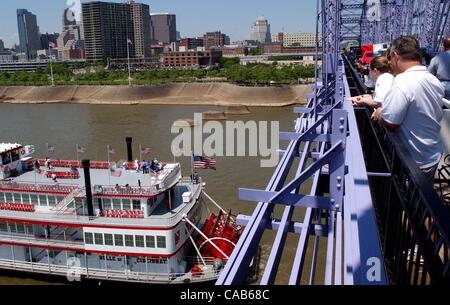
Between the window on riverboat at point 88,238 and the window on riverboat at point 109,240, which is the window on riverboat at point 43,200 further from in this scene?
the window on riverboat at point 109,240

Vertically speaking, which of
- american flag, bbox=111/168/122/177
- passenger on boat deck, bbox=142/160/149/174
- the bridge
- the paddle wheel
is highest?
the bridge

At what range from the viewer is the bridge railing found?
1379 millimetres

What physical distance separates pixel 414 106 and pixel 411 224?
0.87 metres

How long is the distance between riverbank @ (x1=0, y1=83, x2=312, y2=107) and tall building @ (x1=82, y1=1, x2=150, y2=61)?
46.3 metres

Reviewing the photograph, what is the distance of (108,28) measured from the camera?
349 ft

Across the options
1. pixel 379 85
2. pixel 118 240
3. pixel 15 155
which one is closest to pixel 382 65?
pixel 379 85

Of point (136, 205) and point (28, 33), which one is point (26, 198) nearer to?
point (136, 205)

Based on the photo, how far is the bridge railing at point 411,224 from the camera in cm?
138

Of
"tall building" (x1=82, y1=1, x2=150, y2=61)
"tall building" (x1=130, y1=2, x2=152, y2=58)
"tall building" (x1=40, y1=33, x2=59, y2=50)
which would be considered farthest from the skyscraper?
"tall building" (x1=40, y1=33, x2=59, y2=50)

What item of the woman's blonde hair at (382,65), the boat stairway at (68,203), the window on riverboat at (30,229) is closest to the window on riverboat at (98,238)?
the boat stairway at (68,203)

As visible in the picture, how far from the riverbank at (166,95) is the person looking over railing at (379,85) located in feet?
140

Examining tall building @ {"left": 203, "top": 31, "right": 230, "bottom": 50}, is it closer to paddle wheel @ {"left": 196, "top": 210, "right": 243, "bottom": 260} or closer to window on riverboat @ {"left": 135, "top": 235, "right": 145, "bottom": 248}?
paddle wheel @ {"left": 196, "top": 210, "right": 243, "bottom": 260}

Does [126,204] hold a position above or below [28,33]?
below
